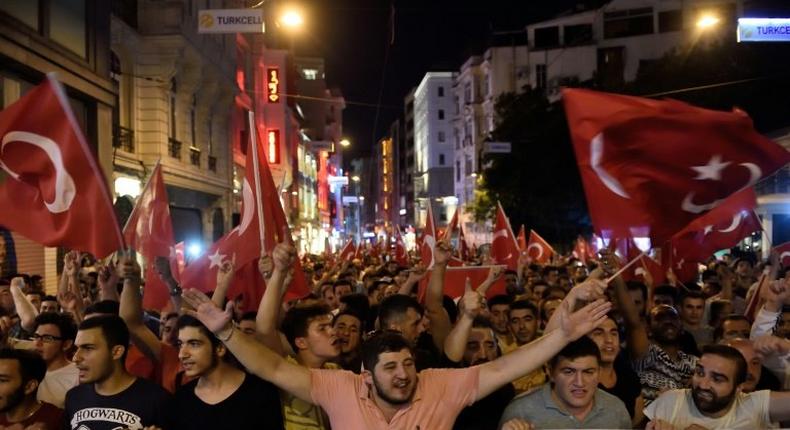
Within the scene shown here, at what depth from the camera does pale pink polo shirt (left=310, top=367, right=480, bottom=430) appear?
13.3ft

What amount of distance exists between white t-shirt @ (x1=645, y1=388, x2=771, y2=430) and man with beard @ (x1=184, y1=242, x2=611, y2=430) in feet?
2.29

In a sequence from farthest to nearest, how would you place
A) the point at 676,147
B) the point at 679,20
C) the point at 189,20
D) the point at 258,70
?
the point at 679,20, the point at 258,70, the point at 189,20, the point at 676,147

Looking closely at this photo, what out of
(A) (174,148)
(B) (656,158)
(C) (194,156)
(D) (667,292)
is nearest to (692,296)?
(D) (667,292)

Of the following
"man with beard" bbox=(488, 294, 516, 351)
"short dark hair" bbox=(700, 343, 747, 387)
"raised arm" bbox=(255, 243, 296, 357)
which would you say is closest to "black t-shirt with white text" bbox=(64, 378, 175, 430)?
"raised arm" bbox=(255, 243, 296, 357)

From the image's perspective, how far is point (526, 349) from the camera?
4289 millimetres

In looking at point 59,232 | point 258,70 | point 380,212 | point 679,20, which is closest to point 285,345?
point 59,232

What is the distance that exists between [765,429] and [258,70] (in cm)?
3776

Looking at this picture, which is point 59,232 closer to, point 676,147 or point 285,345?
point 285,345

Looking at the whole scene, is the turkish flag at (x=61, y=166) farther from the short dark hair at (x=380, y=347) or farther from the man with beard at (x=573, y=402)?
the man with beard at (x=573, y=402)

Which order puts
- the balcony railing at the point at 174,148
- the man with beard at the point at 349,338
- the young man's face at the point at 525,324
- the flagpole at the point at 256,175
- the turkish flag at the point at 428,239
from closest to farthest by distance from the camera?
the man with beard at the point at 349,338
the young man's face at the point at 525,324
the flagpole at the point at 256,175
the turkish flag at the point at 428,239
the balcony railing at the point at 174,148

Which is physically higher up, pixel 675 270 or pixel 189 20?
pixel 189 20

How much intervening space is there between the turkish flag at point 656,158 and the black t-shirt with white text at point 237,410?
8.55 feet

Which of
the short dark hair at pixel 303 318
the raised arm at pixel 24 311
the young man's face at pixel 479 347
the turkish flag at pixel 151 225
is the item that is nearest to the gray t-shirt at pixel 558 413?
the young man's face at pixel 479 347

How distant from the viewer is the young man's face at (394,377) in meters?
4.00
